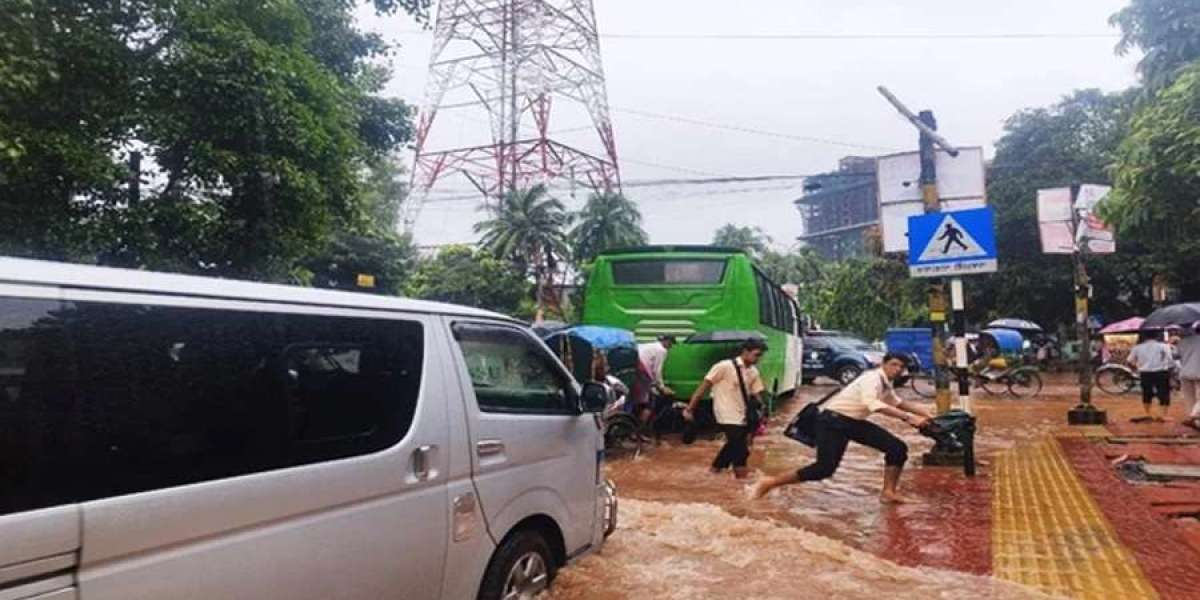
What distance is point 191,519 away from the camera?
2.34 m

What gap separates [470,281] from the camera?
138 ft

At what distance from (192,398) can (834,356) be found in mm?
24673

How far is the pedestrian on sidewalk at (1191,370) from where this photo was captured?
11.4 meters

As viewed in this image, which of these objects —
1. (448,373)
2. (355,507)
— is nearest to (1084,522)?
(448,373)

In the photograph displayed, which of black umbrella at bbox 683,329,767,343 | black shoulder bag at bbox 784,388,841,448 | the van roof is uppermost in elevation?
the van roof

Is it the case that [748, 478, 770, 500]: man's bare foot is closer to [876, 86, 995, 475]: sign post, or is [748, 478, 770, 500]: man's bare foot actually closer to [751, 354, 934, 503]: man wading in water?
[751, 354, 934, 503]: man wading in water

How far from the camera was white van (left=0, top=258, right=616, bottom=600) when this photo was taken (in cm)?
205

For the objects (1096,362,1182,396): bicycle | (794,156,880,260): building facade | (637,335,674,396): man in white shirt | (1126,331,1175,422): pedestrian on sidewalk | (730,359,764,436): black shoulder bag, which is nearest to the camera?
(730,359,764,436): black shoulder bag

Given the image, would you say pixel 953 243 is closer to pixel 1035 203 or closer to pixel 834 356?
pixel 834 356

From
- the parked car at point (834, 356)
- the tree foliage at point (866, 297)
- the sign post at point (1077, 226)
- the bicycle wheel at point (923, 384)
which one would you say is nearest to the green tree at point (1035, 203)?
the tree foliage at point (866, 297)

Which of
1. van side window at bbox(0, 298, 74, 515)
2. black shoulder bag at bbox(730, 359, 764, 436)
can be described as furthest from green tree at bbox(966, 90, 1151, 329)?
van side window at bbox(0, 298, 74, 515)

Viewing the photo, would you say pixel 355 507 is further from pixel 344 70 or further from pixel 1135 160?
pixel 344 70

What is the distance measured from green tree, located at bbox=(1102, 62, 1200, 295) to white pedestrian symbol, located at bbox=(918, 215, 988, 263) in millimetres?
2417

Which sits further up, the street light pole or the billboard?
the billboard
